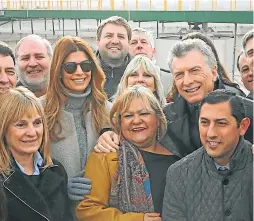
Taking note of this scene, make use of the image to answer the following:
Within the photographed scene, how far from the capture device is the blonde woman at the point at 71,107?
2.45 metres

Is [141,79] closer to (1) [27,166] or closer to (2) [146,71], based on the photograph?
(2) [146,71]

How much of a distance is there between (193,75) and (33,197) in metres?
1.05

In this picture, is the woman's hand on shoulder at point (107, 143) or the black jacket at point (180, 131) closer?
the woman's hand on shoulder at point (107, 143)

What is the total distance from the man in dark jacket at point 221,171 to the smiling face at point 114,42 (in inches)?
70.9

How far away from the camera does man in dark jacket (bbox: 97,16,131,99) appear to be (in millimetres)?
3662

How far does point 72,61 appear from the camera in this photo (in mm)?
2459

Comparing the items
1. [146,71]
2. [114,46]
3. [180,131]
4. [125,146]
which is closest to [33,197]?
[125,146]

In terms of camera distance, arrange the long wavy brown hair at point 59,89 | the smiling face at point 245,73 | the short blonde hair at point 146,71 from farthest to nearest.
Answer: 1. the smiling face at point 245,73
2. the short blonde hair at point 146,71
3. the long wavy brown hair at point 59,89

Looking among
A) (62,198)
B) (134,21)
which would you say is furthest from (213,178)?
(134,21)

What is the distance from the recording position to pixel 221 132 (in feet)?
6.32

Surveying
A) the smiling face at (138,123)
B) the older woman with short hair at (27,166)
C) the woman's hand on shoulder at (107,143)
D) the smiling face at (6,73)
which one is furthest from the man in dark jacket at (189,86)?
the smiling face at (6,73)

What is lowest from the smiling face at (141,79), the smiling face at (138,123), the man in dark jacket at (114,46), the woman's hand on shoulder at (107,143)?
the woman's hand on shoulder at (107,143)

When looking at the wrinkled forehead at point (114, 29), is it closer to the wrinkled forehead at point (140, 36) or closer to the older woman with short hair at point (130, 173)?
the wrinkled forehead at point (140, 36)

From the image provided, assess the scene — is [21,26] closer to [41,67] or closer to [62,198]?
[41,67]
